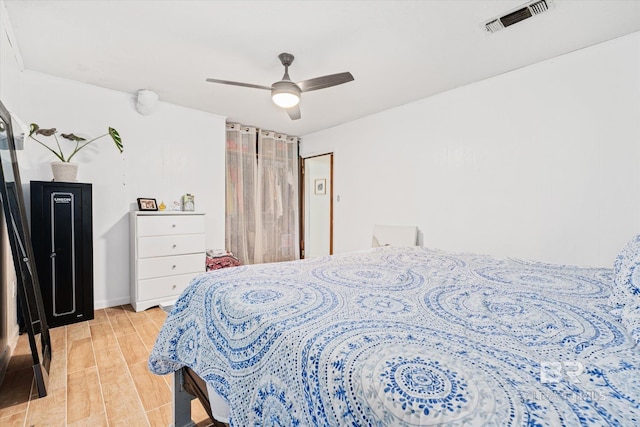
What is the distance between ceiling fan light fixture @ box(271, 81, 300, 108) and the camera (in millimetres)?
2447

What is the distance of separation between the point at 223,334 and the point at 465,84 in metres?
Answer: 3.37

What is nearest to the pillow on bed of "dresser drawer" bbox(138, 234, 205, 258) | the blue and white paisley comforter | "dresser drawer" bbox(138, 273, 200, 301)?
the blue and white paisley comforter

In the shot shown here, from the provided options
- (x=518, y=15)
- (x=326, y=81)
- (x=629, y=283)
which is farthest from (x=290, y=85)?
(x=629, y=283)

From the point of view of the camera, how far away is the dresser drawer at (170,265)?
3.22 m

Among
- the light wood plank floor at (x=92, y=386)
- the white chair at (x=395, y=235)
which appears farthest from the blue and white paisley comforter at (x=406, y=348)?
the white chair at (x=395, y=235)

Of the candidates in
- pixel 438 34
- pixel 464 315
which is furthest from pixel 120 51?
pixel 464 315

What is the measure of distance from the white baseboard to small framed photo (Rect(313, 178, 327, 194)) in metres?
3.69

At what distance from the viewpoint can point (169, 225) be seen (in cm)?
338

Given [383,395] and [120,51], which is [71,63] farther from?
[383,395]

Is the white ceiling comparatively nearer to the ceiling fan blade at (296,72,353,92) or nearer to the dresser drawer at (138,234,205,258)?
the ceiling fan blade at (296,72,353,92)

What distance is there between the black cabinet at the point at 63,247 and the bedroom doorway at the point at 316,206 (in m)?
3.22

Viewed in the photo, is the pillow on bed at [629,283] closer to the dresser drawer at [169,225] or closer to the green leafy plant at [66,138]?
the dresser drawer at [169,225]

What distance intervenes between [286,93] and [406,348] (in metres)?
2.26

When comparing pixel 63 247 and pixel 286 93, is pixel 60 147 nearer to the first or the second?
pixel 63 247
